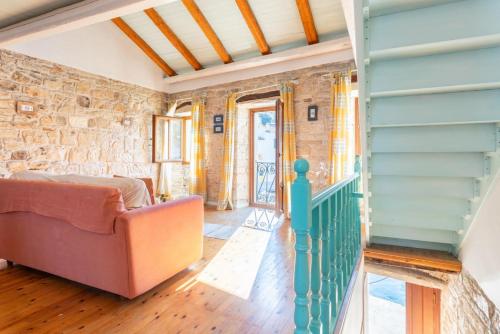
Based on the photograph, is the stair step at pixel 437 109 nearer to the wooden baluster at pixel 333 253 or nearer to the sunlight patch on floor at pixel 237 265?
the wooden baluster at pixel 333 253

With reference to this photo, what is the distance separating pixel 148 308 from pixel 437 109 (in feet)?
7.69

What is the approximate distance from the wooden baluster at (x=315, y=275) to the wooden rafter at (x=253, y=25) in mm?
3697

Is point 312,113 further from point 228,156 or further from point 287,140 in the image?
point 228,156

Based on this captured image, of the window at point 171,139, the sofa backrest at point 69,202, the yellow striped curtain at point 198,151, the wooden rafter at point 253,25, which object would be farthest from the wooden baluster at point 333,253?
the window at point 171,139

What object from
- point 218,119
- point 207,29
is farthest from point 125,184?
point 218,119

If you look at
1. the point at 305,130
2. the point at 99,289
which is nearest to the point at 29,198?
the point at 99,289

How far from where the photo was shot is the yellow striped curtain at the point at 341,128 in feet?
13.2

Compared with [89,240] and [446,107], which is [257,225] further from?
[446,107]

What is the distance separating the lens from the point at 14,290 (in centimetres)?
219

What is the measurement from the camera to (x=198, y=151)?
560 cm

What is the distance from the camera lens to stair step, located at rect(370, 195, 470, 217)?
7.06 ft

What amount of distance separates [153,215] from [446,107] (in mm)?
2101

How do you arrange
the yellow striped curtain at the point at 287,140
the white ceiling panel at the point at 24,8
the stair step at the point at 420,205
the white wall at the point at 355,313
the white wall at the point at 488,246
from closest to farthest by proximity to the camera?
the white wall at the point at 488,246, the white wall at the point at 355,313, the stair step at the point at 420,205, the white ceiling panel at the point at 24,8, the yellow striped curtain at the point at 287,140

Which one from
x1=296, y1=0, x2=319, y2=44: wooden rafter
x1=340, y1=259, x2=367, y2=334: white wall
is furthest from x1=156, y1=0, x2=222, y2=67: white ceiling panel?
x1=340, y1=259, x2=367, y2=334: white wall
